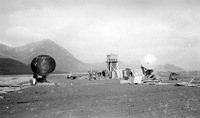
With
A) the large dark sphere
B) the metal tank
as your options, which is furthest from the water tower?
the large dark sphere

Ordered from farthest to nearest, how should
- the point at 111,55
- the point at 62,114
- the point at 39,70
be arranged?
the point at 111,55
the point at 39,70
the point at 62,114

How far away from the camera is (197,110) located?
1119cm

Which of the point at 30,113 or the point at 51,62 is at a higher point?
the point at 51,62

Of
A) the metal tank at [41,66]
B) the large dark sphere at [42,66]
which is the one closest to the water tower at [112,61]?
the metal tank at [41,66]

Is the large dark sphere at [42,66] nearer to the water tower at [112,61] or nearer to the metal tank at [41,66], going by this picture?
the metal tank at [41,66]

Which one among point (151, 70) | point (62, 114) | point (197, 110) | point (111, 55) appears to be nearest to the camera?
point (62, 114)

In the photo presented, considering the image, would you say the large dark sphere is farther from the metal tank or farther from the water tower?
the water tower

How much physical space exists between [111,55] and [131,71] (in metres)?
12.2

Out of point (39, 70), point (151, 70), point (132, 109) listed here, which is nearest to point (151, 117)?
point (132, 109)

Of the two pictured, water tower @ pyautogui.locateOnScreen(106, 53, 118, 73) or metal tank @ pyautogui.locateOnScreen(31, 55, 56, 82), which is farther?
water tower @ pyautogui.locateOnScreen(106, 53, 118, 73)

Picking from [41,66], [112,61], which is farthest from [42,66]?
[112,61]

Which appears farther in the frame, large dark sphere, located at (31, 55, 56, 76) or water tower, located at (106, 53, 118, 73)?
water tower, located at (106, 53, 118, 73)

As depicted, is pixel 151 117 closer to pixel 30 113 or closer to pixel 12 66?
pixel 30 113

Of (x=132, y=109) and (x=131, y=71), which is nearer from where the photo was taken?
(x=132, y=109)
